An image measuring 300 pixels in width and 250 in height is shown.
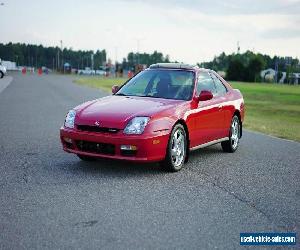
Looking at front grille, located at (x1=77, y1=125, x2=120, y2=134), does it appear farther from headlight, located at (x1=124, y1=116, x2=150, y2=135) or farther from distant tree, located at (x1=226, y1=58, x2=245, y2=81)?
distant tree, located at (x1=226, y1=58, x2=245, y2=81)

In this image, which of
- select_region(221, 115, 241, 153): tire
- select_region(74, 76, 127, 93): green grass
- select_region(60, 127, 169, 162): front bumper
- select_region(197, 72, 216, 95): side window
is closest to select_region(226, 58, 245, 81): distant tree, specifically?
select_region(74, 76, 127, 93): green grass

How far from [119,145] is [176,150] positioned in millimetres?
968

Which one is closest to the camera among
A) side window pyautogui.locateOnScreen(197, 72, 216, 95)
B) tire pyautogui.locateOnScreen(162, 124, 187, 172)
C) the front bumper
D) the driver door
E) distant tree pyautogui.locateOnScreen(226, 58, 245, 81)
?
the front bumper

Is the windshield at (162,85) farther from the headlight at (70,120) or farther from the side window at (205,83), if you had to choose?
the headlight at (70,120)

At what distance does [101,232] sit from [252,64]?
375ft

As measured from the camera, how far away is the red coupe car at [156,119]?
282 inches

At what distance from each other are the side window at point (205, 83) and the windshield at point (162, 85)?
16cm

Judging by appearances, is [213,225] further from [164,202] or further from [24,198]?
[24,198]

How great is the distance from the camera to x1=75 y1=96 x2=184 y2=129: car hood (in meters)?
7.20

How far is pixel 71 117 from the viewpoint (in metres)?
7.69

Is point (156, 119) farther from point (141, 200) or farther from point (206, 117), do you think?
point (141, 200)

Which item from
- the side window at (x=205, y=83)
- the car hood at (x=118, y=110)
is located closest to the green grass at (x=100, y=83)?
the side window at (x=205, y=83)

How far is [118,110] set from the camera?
7.46m

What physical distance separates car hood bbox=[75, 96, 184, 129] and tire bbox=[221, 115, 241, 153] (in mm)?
1994
